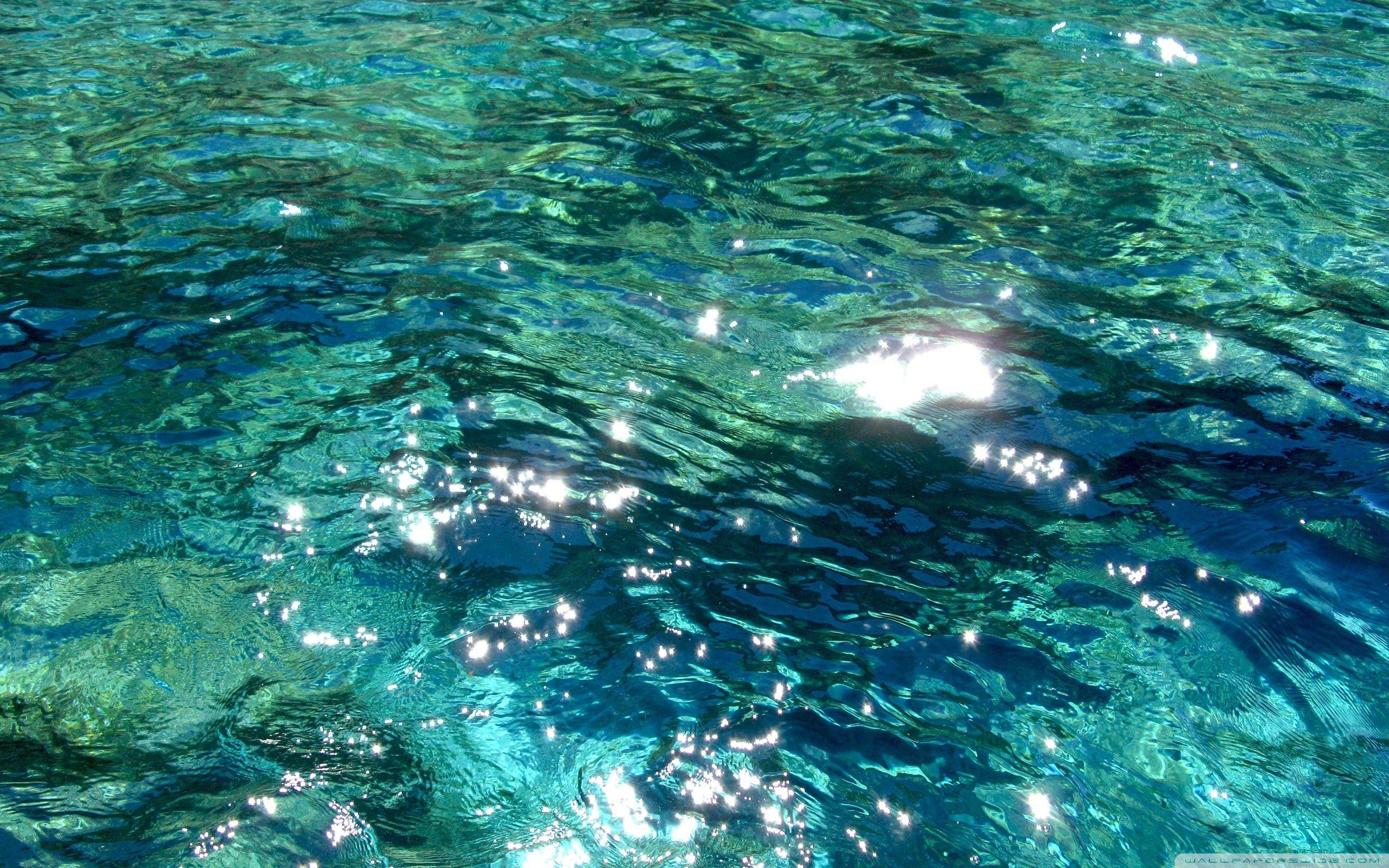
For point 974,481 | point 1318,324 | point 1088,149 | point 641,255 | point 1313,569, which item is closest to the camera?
point 1313,569

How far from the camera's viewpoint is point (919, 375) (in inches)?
135

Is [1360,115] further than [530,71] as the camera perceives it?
No

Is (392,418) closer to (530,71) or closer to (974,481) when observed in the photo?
(974,481)

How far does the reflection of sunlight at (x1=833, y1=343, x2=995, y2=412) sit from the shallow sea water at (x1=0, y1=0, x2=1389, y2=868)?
2cm

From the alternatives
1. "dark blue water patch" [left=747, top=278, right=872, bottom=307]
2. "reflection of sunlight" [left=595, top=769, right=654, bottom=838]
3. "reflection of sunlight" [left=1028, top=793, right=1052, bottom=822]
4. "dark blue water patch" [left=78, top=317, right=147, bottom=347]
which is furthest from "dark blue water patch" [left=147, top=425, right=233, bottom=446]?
"reflection of sunlight" [left=1028, top=793, right=1052, bottom=822]

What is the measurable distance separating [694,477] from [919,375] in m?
0.98

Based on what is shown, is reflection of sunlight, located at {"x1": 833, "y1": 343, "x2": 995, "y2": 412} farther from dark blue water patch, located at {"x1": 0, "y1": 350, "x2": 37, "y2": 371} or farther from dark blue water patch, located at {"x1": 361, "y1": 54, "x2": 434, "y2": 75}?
dark blue water patch, located at {"x1": 361, "y1": 54, "x2": 434, "y2": 75}

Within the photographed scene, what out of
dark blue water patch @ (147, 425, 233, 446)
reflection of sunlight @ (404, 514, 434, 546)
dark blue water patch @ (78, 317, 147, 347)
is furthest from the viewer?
dark blue water patch @ (78, 317, 147, 347)

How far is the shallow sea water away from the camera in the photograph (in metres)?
2.13

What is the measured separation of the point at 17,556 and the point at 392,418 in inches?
42.4

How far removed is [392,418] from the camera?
313cm

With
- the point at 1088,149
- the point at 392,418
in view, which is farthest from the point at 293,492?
the point at 1088,149

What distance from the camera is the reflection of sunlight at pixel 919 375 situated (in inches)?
132

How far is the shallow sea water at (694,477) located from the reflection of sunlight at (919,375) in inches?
0.7
